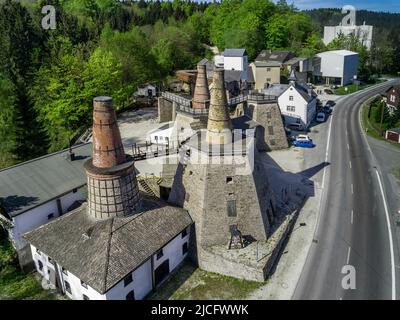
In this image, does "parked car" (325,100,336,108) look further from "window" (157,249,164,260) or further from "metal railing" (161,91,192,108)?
"window" (157,249,164,260)

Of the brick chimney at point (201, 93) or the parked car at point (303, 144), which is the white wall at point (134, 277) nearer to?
the brick chimney at point (201, 93)

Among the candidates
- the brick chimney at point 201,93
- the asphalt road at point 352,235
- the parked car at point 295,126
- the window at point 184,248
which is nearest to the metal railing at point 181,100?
the brick chimney at point 201,93

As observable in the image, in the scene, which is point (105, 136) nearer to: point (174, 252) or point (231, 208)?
point (174, 252)

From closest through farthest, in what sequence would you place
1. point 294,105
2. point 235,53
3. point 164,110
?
point 294,105 < point 164,110 < point 235,53

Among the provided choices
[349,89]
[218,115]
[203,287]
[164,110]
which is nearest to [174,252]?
[203,287]

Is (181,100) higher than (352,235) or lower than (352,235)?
higher

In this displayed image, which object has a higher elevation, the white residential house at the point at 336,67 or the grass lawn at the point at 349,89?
the white residential house at the point at 336,67

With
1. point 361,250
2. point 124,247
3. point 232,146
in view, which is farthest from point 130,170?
point 361,250
